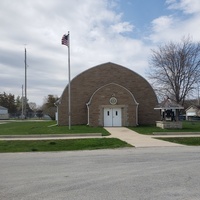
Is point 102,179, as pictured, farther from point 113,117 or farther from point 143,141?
point 113,117

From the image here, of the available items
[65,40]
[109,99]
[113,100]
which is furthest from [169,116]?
[65,40]

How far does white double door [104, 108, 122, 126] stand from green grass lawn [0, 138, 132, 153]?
50.9ft

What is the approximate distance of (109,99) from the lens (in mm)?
35000

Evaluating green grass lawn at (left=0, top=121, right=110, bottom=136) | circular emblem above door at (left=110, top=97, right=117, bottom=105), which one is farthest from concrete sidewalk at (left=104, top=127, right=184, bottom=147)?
circular emblem above door at (left=110, top=97, right=117, bottom=105)

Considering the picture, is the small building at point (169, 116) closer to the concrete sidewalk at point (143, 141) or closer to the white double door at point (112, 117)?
the white double door at point (112, 117)

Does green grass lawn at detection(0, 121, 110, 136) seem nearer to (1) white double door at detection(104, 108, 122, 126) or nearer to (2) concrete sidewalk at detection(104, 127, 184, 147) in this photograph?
(2) concrete sidewalk at detection(104, 127, 184, 147)

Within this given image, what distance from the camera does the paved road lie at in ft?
21.9

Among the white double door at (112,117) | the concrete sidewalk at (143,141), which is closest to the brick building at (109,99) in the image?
the white double door at (112,117)

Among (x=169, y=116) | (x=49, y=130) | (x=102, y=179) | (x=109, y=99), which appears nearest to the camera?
(x=102, y=179)

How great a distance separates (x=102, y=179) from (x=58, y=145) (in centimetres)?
1030

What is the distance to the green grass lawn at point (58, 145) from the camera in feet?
55.9

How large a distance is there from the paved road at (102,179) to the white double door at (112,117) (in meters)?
23.2

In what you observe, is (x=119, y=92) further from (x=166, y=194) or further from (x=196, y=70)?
(x=166, y=194)

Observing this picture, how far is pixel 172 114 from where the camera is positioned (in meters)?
31.8
